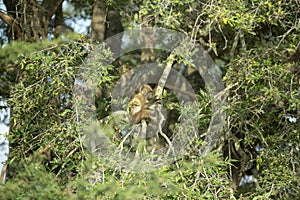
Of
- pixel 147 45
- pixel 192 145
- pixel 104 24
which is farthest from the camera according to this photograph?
pixel 104 24

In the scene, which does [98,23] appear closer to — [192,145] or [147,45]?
[147,45]

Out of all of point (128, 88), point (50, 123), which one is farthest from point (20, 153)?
point (128, 88)

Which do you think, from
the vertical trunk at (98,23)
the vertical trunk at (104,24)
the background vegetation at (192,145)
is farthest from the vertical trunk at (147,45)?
the vertical trunk at (98,23)

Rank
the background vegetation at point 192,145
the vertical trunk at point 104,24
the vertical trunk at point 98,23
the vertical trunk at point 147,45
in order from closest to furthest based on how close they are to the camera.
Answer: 1. the background vegetation at point 192,145
2. the vertical trunk at point 147,45
3. the vertical trunk at point 104,24
4. the vertical trunk at point 98,23

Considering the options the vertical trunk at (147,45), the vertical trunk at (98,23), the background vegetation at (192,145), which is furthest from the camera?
the vertical trunk at (98,23)

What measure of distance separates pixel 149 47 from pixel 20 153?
157cm

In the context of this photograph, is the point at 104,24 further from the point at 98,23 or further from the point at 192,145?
the point at 192,145

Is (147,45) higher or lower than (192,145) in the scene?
higher

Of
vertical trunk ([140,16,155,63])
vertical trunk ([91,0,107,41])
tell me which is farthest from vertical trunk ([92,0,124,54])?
vertical trunk ([140,16,155,63])

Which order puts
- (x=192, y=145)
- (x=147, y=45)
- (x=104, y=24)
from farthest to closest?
1. (x=104, y=24)
2. (x=147, y=45)
3. (x=192, y=145)

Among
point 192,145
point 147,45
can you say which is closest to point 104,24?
point 147,45

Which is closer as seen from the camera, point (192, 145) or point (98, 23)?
point (192, 145)

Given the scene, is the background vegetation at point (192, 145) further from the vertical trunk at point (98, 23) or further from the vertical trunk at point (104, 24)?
→ the vertical trunk at point (98, 23)

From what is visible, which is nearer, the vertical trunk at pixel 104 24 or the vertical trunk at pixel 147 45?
the vertical trunk at pixel 147 45
